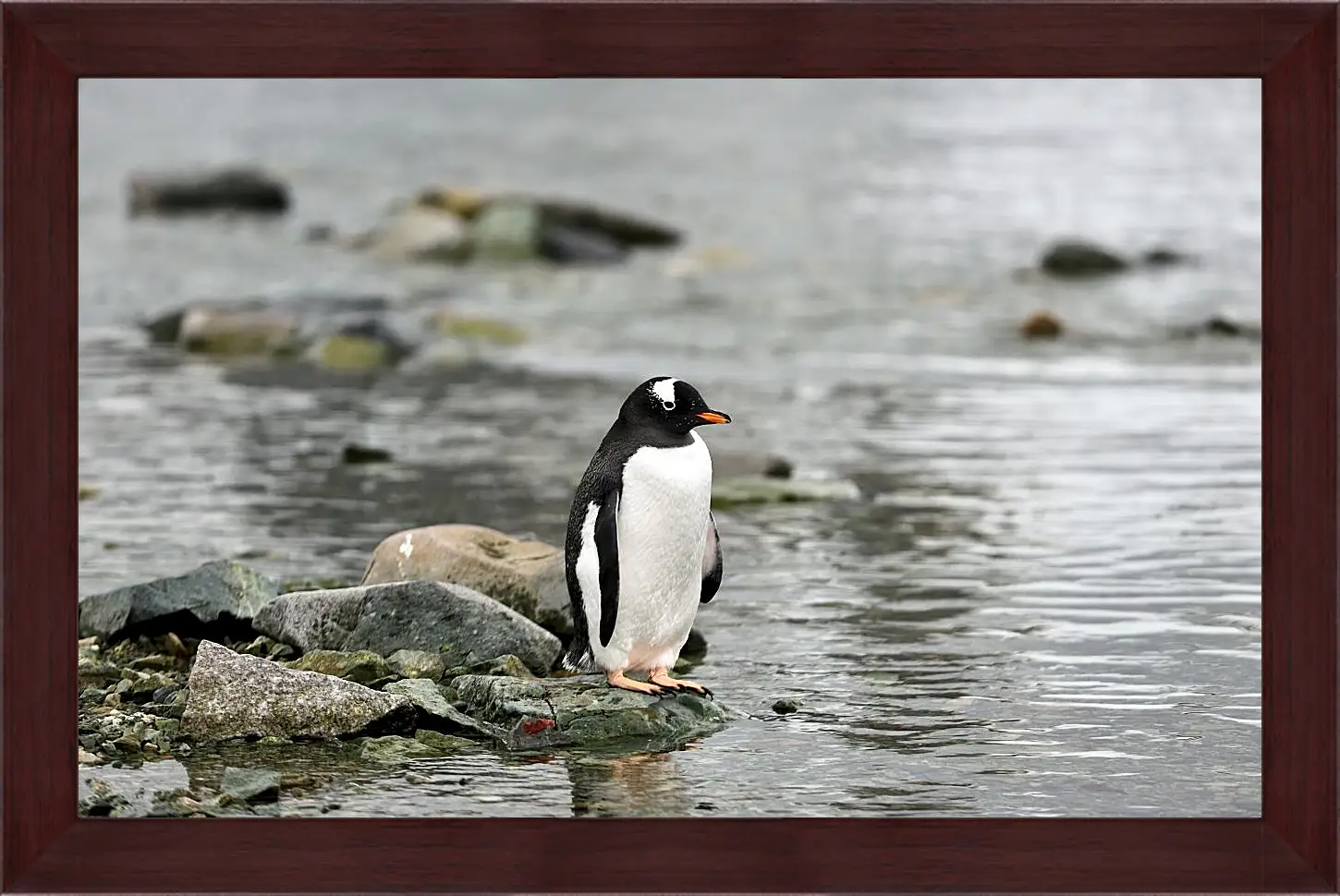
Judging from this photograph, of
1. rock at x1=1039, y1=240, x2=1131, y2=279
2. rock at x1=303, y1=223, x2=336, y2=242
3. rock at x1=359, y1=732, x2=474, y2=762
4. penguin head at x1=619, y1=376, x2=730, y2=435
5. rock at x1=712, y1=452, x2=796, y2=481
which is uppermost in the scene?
rock at x1=303, y1=223, x2=336, y2=242

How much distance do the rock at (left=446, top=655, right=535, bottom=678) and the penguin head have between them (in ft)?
3.23

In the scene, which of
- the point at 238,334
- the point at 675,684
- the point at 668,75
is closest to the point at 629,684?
the point at 675,684

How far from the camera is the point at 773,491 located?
10.3 meters

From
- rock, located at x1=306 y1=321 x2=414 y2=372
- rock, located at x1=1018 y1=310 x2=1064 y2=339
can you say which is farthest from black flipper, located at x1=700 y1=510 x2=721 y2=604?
rock, located at x1=1018 y1=310 x2=1064 y2=339

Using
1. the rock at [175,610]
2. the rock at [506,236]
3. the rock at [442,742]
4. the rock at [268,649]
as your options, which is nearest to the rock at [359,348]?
the rock at [506,236]

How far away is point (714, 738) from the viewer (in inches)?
235

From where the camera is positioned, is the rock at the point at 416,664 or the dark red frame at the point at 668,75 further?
the rock at the point at 416,664

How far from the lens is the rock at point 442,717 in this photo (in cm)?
594

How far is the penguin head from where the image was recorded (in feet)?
20.5

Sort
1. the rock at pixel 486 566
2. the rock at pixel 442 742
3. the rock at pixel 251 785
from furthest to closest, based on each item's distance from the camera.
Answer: the rock at pixel 486 566, the rock at pixel 442 742, the rock at pixel 251 785

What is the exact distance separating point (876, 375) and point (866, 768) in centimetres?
976

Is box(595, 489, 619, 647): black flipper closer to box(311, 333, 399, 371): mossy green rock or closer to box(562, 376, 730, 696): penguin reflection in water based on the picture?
box(562, 376, 730, 696): penguin reflection in water

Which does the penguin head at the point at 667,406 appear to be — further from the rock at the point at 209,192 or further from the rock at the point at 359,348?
the rock at the point at 209,192

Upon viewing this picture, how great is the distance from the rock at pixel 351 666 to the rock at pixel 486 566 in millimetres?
899
